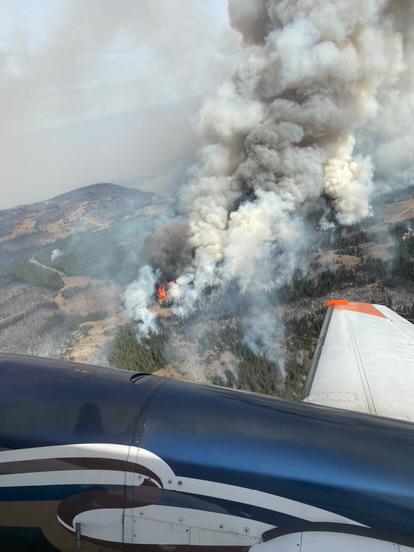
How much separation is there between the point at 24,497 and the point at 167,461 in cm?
218

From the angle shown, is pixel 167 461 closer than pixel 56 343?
Yes

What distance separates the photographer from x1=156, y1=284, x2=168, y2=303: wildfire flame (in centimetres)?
8141

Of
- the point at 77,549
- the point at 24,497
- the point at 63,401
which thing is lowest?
the point at 77,549

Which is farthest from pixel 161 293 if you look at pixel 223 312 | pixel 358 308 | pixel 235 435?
pixel 235 435

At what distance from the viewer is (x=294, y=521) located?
552 cm

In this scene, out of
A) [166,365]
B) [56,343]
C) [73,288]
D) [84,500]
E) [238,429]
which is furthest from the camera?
[73,288]

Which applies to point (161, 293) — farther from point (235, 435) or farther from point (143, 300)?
point (235, 435)

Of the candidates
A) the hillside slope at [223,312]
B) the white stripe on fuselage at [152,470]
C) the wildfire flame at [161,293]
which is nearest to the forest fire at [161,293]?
Answer: the wildfire flame at [161,293]

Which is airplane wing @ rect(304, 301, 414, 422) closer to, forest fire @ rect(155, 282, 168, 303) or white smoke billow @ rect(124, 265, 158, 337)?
white smoke billow @ rect(124, 265, 158, 337)

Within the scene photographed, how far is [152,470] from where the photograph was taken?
5.93 metres

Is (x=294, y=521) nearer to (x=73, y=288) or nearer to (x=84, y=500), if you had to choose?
(x=84, y=500)

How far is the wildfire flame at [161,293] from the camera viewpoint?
3205 inches

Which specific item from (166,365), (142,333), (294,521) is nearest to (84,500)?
(294,521)

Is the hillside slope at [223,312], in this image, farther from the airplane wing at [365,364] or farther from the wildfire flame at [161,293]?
the airplane wing at [365,364]
